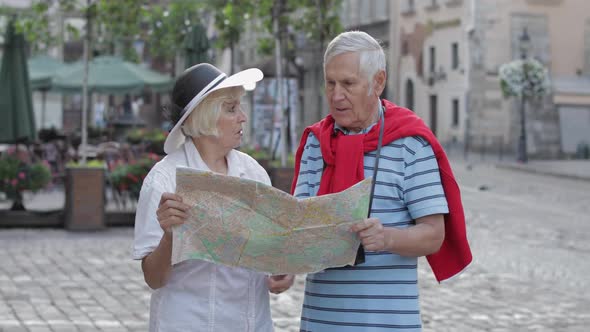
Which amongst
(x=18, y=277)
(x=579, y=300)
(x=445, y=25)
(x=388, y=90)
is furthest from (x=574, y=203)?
(x=388, y=90)

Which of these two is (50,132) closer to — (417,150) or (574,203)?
(574,203)

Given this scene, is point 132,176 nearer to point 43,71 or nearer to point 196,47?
point 196,47

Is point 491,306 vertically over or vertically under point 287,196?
under

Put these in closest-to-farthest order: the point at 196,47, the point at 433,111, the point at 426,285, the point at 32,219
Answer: the point at 426,285 → the point at 32,219 → the point at 196,47 → the point at 433,111

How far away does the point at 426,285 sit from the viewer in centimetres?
1040

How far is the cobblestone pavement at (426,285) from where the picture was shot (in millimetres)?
8398

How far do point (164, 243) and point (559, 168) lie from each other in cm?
3059

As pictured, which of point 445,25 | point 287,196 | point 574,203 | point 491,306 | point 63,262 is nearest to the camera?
point 287,196

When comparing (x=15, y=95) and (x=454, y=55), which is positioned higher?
(x=454, y=55)

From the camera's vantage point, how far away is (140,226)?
373 centimetres

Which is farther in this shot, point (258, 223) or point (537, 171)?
point (537, 171)

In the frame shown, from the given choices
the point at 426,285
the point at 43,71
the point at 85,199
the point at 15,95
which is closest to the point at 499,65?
the point at 43,71

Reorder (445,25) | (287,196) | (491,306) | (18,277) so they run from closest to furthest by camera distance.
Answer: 1. (287,196)
2. (491,306)
3. (18,277)
4. (445,25)

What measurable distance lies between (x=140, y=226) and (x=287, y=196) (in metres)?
0.59
